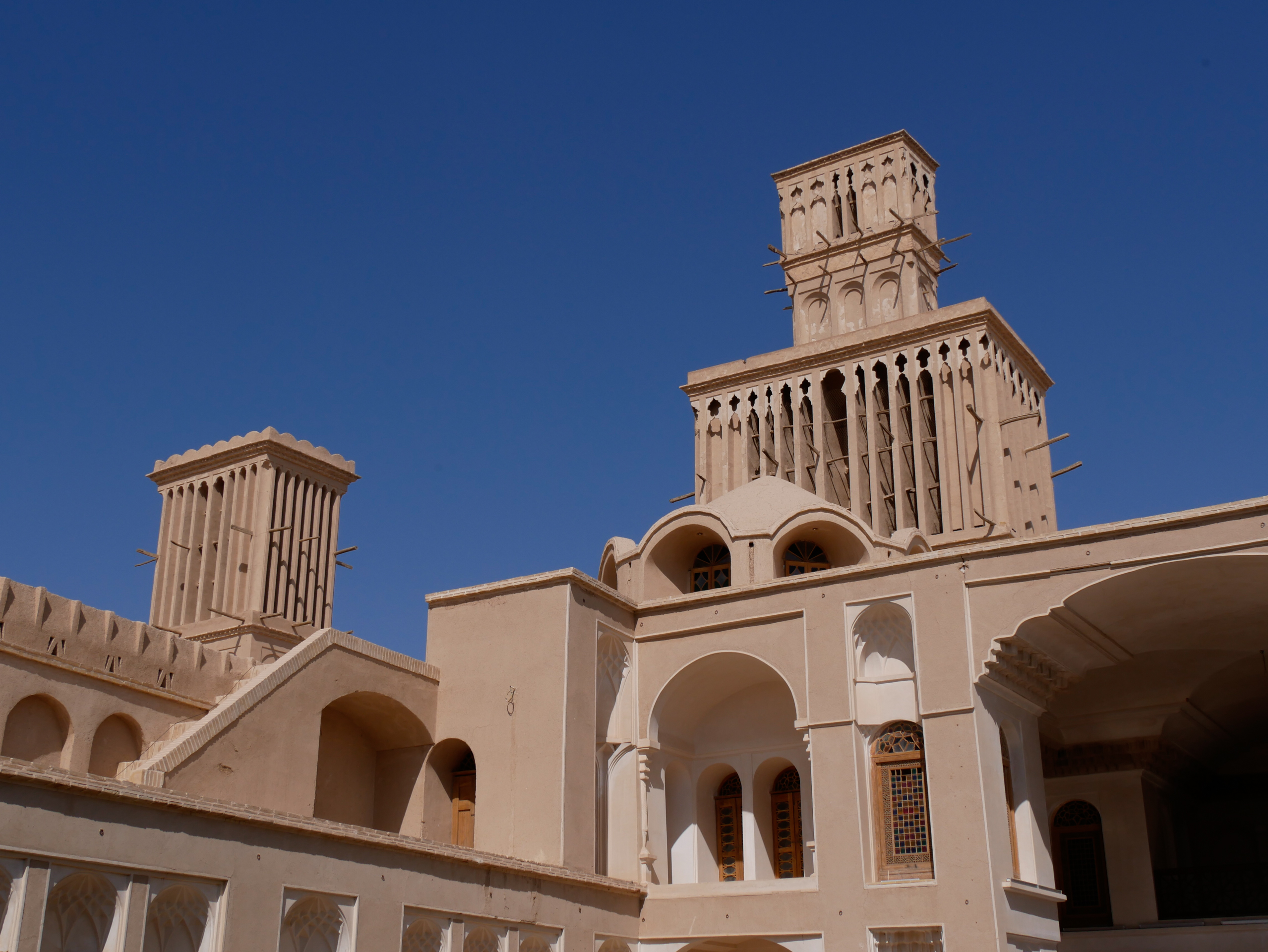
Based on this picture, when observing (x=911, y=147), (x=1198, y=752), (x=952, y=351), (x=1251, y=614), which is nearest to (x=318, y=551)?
(x=952, y=351)

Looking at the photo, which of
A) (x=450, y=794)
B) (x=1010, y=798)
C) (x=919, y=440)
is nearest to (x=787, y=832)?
(x=1010, y=798)

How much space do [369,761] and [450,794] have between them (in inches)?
48.0

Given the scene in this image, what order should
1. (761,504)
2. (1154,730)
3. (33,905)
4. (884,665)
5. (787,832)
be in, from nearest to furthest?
1. (33,905)
2. (884,665)
3. (787,832)
4. (1154,730)
5. (761,504)

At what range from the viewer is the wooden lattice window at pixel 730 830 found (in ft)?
66.0

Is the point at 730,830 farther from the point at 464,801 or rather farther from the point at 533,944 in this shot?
the point at 533,944

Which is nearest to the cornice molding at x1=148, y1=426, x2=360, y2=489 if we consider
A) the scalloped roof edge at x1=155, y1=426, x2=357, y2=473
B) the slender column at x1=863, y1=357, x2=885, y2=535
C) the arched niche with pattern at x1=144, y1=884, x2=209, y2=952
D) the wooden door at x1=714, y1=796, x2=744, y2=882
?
the scalloped roof edge at x1=155, y1=426, x2=357, y2=473

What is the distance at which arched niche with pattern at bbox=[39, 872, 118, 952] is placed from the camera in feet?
37.2

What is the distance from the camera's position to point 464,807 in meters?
19.2

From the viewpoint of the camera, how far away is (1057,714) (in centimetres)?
2192

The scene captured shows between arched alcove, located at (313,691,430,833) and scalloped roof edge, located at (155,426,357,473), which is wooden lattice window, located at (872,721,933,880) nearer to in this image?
arched alcove, located at (313,691,430,833)

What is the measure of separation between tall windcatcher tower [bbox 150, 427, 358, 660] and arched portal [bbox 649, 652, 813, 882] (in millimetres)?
15220

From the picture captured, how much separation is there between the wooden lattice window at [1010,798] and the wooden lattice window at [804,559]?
5.82 metres

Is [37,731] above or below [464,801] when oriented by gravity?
above

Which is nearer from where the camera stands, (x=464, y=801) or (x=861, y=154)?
(x=464, y=801)
